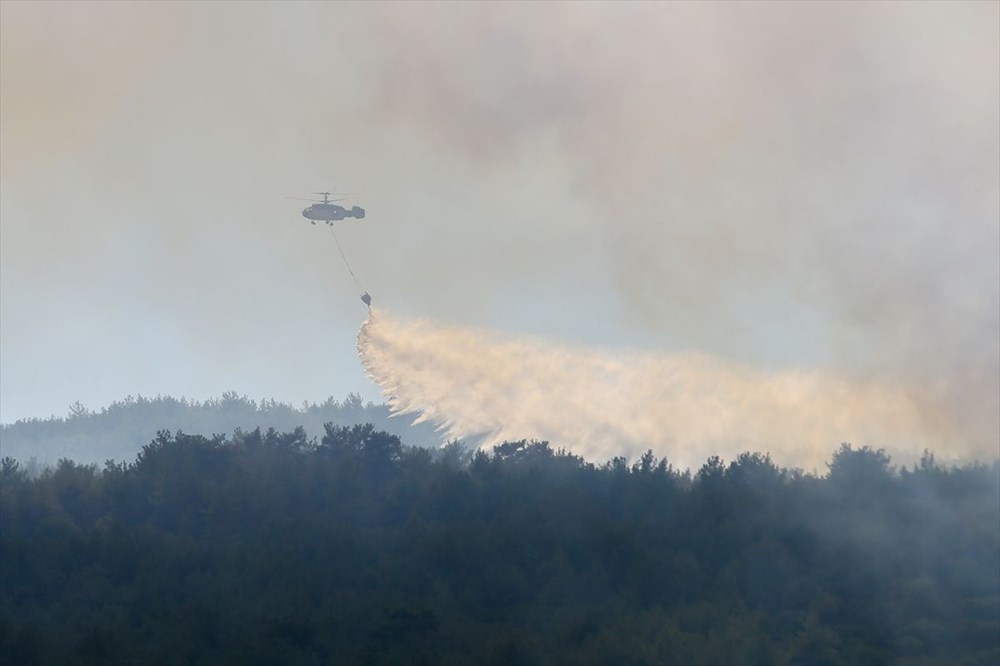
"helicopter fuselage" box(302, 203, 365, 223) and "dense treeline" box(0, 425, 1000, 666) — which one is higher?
"helicopter fuselage" box(302, 203, 365, 223)

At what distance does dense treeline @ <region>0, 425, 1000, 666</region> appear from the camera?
3142 inches

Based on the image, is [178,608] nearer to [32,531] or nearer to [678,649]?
[32,531]

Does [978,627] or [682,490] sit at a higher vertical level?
[682,490]

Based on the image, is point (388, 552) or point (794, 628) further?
point (388, 552)

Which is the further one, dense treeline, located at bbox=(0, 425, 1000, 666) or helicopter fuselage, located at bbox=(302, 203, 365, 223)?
helicopter fuselage, located at bbox=(302, 203, 365, 223)

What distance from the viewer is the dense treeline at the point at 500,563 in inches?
3142

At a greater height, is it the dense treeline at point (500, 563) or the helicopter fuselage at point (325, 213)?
the helicopter fuselage at point (325, 213)

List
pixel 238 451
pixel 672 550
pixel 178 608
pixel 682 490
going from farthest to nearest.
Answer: pixel 238 451
pixel 682 490
pixel 672 550
pixel 178 608

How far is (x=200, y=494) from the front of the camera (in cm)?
10131

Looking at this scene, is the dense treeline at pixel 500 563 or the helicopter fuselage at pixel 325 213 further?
the helicopter fuselage at pixel 325 213

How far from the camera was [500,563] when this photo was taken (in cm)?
9075

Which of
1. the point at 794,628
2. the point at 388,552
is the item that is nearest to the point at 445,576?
the point at 388,552

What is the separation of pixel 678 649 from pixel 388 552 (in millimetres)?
18087

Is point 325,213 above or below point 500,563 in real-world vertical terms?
above
